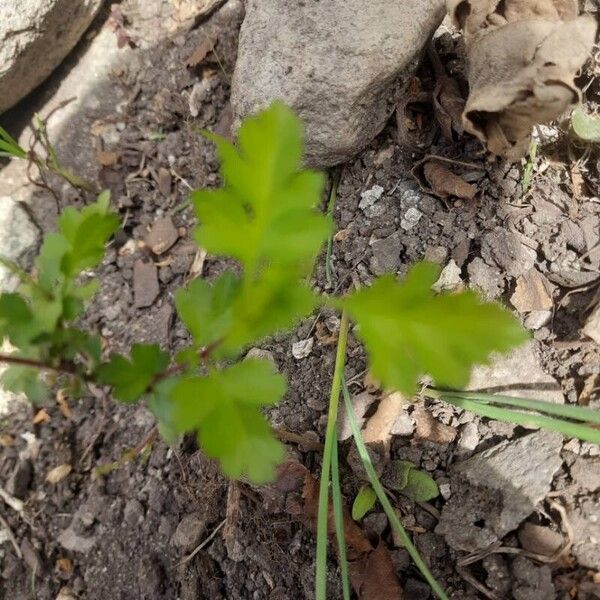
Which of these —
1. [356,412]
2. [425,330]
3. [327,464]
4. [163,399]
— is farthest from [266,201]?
[356,412]

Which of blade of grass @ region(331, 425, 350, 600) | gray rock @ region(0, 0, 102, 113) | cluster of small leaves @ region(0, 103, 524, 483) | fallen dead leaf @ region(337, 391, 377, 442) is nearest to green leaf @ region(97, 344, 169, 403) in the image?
cluster of small leaves @ region(0, 103, 524, 483)

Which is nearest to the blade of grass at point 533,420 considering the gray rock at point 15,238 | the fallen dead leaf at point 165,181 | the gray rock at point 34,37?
the fallen dead leaf at point 165,181

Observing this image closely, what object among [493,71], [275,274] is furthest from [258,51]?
[275,274]

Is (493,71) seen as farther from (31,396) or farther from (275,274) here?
(31,396)

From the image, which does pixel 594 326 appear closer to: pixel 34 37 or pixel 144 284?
pixel 144 284

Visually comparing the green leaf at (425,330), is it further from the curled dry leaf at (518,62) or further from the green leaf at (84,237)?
the curled dry leaf at (518,62)
